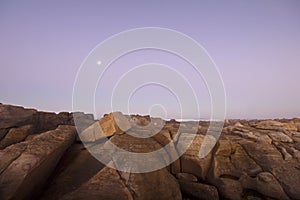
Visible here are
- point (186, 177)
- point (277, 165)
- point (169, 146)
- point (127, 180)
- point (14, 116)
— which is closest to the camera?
point (127, 180)

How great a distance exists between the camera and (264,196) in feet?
38.2

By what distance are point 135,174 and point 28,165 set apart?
17.9 feet

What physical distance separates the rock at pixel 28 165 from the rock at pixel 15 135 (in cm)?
473

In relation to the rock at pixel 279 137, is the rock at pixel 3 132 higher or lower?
higher

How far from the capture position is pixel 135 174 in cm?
1042

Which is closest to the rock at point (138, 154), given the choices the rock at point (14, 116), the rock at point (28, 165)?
the rock at point (28, 165)

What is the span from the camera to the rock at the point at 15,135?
1362 centimetres

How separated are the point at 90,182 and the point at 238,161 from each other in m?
10.9

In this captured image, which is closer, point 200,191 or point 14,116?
point 200,191

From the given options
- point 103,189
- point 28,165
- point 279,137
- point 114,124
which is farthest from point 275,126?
point 28,165

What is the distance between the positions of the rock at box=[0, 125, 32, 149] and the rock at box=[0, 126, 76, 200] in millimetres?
4734

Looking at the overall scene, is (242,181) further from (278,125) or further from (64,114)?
(64,114)

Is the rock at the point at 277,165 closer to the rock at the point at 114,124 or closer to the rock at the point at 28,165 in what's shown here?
the rock at the point at 114,124

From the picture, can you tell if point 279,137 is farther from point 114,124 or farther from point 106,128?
point 106,128
